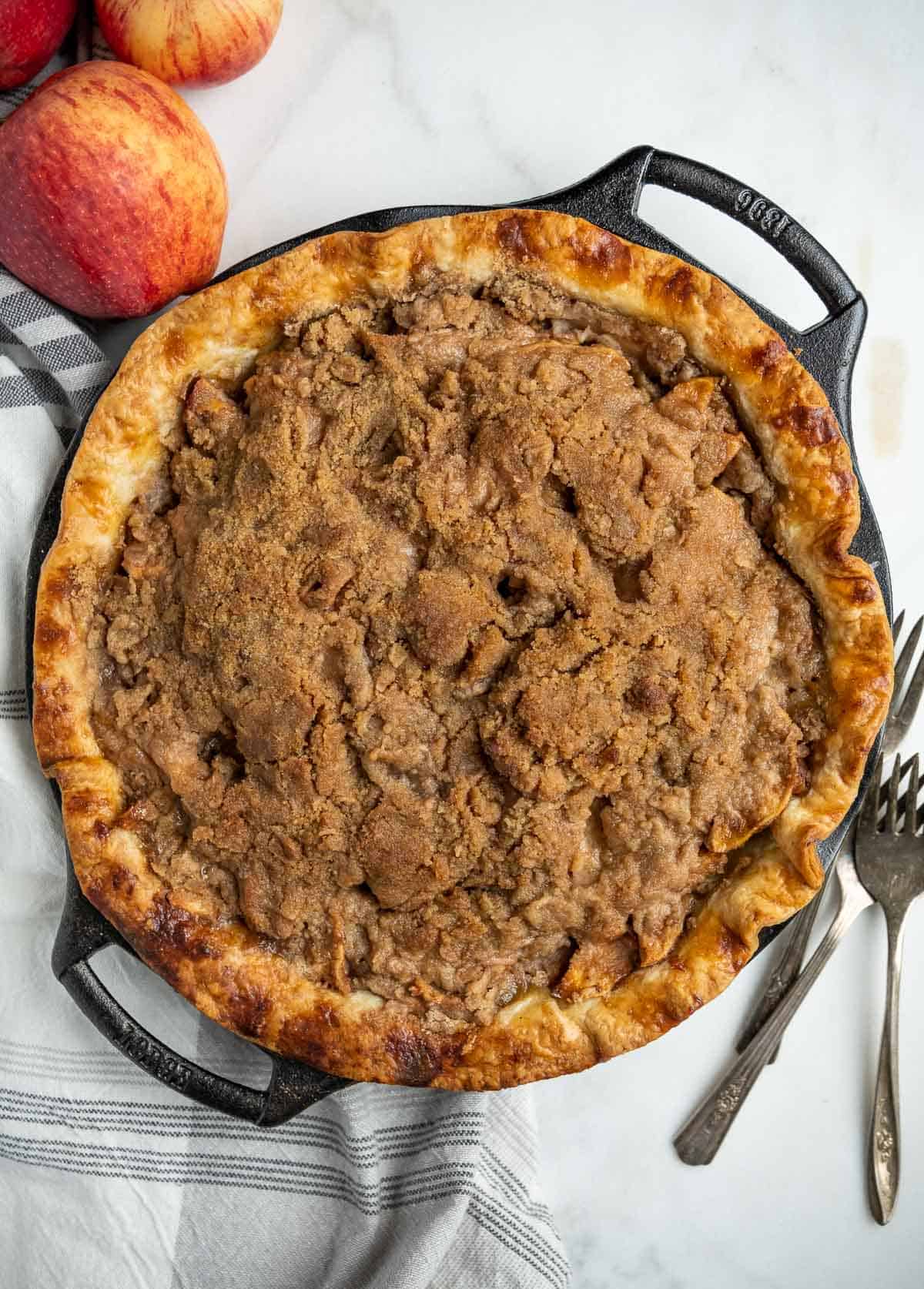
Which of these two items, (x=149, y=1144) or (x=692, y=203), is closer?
(x=149, y=1144)

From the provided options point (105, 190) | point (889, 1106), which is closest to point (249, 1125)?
point (889, 1106)

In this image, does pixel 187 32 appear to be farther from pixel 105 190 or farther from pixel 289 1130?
pixel 289 1130

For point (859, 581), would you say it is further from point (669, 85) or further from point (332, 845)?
point (669, 85)

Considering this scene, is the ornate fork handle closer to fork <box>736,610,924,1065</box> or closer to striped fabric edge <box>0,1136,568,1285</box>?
fork <box>736,610,924,1065</box>

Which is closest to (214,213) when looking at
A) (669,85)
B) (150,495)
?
(150,495)

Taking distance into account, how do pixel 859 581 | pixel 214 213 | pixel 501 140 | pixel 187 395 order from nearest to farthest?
pixel 859 581
pixel 187 395
pixel 214 213
pixel 501 140
